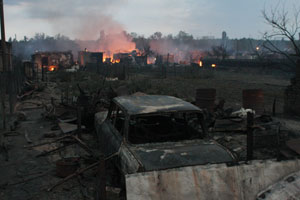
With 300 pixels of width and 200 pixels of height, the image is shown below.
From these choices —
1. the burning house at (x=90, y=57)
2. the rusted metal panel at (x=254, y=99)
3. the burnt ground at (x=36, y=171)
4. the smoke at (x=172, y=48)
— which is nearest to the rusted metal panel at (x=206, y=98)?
the rusted metal panel at (x=254, y=99)

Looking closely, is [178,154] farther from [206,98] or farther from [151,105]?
[206,98]

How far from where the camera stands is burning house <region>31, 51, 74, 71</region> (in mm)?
36125

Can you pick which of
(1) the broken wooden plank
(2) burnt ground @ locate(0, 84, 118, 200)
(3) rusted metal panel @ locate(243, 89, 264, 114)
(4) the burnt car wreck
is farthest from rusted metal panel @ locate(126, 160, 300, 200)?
(3) rusted metal panel @ locate(243, 89, 264, 114)

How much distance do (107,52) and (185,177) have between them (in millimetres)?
85891

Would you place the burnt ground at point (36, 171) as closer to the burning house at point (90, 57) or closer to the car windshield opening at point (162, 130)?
the car windshield opening at point (162, 130)

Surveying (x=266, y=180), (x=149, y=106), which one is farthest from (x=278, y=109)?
(x=266, y=180)

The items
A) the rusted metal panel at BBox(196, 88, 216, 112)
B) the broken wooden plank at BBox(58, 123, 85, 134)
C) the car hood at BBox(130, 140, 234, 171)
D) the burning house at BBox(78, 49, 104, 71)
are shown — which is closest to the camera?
the car hood at BBox(130, 140, 234, 171)

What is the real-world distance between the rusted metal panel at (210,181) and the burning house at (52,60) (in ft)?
116

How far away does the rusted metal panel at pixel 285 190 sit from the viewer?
8.60ft

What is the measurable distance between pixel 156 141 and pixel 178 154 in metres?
0.96

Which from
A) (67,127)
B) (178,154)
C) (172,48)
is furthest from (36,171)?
(172,48)

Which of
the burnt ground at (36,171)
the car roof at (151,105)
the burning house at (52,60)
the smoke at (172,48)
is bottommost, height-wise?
the burnt ground at (36,171)

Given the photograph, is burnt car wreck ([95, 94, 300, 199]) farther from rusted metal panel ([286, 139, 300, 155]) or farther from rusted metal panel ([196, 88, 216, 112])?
rusted metal panel ([196, 88, 216, 112])

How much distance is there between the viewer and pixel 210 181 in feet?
8.78
